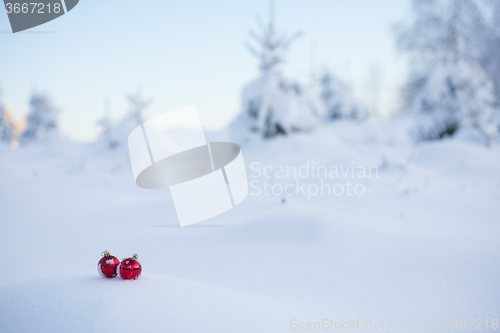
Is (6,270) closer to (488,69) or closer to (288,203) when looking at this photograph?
(288,203)

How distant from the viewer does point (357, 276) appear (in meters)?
2.02

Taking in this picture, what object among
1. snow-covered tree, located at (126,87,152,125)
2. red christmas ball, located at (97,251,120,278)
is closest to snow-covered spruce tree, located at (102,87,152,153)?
snow-covered tree, located at (126,87,152,125)

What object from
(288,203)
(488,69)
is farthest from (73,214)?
(488,69)

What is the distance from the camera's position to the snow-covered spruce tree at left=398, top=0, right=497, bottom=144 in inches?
337

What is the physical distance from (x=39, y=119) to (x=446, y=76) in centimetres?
1885

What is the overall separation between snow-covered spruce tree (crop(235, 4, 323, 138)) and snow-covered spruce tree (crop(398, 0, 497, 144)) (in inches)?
150

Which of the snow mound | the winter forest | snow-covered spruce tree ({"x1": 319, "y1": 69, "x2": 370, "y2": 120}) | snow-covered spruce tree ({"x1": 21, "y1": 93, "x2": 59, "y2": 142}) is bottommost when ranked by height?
snow-covered spruce tree ({"x1": 319, "y1": 69, "x2": 370, "y2": 120})

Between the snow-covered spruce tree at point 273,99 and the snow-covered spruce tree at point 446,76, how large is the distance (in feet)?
12.5

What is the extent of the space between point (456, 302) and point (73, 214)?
12.5 feet

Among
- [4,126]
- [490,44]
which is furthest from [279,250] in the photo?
[4,126]

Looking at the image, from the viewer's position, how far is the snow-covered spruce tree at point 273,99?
847 cm

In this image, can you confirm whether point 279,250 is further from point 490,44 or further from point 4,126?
point 4,126

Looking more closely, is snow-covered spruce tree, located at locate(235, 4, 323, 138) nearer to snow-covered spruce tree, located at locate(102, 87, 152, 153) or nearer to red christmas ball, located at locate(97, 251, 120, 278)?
snow-covered spruce tree, located at locate(102, 87, 152, 153)

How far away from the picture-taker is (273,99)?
8773 millimetres
